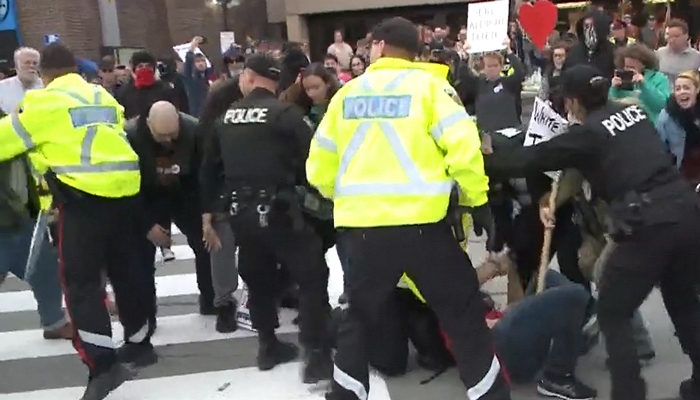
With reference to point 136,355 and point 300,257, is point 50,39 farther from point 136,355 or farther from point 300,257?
point 300,257

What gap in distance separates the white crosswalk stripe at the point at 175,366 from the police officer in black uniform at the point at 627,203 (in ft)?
4.60

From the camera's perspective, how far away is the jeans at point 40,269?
5.58 m

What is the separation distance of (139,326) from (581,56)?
5180 millimetres

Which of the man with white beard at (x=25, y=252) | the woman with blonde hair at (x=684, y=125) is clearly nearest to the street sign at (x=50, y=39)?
the man with white beard at (x=25, y=252)

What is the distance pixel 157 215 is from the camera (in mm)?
5707

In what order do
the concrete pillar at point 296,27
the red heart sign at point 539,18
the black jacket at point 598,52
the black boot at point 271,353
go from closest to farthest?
the black boot at point 271,353 < the black jacket at point 598,52 < the red heart sign at point 539,18 < the concrete pillar at point 296,27

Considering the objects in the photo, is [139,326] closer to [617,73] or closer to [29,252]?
[29,252]

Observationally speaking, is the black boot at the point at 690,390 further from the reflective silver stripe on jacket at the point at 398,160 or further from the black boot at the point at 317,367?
the black boot at the point at 317,367

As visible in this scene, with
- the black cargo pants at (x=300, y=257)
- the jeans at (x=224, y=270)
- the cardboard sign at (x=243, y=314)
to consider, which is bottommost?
the cardboard sign at (x=243, y=314)

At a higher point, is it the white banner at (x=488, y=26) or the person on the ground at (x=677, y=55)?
the white banner at (x=488, y=26)

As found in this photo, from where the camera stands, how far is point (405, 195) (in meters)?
3.69

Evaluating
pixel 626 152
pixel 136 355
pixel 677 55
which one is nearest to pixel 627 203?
pixel 626 152

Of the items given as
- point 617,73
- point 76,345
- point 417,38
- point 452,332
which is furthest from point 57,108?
point 617,73

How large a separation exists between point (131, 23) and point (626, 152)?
59.8ft
